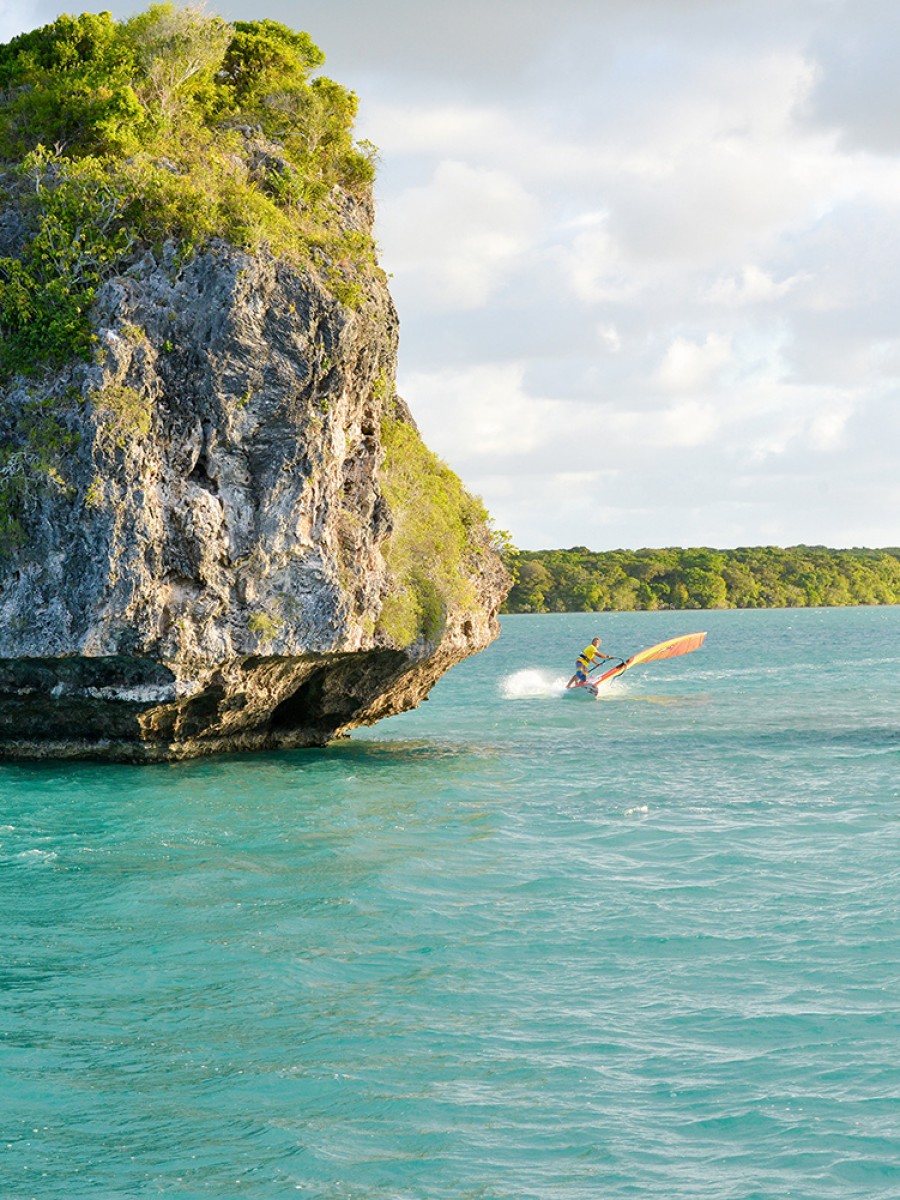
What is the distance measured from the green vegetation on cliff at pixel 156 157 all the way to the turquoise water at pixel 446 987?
26.9 feet

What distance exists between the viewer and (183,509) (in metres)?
18.3

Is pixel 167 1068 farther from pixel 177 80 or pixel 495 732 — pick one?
pixel 495 732

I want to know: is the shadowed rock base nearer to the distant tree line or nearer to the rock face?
the rock face

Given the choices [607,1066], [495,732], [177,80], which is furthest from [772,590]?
[607,1066]

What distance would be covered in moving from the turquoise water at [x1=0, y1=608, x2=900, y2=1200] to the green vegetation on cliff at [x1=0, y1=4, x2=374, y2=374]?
26.9 feet

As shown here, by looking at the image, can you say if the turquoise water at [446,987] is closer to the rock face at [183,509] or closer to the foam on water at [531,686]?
the rock face at [183,509]

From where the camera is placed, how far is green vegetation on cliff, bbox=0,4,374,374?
61.6 feet

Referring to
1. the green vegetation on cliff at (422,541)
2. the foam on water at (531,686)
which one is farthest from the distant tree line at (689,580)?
the green vegetation on cliff at (422,541)

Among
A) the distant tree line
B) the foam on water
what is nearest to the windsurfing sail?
the foam on water

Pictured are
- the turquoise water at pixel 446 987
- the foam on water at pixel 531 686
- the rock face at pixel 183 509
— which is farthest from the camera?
the foam on water at pixel 531 686

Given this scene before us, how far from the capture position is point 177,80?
2053cm

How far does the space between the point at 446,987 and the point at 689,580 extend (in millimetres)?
121671

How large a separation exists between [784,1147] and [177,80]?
63.0ft

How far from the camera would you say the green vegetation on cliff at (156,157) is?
18.8m
